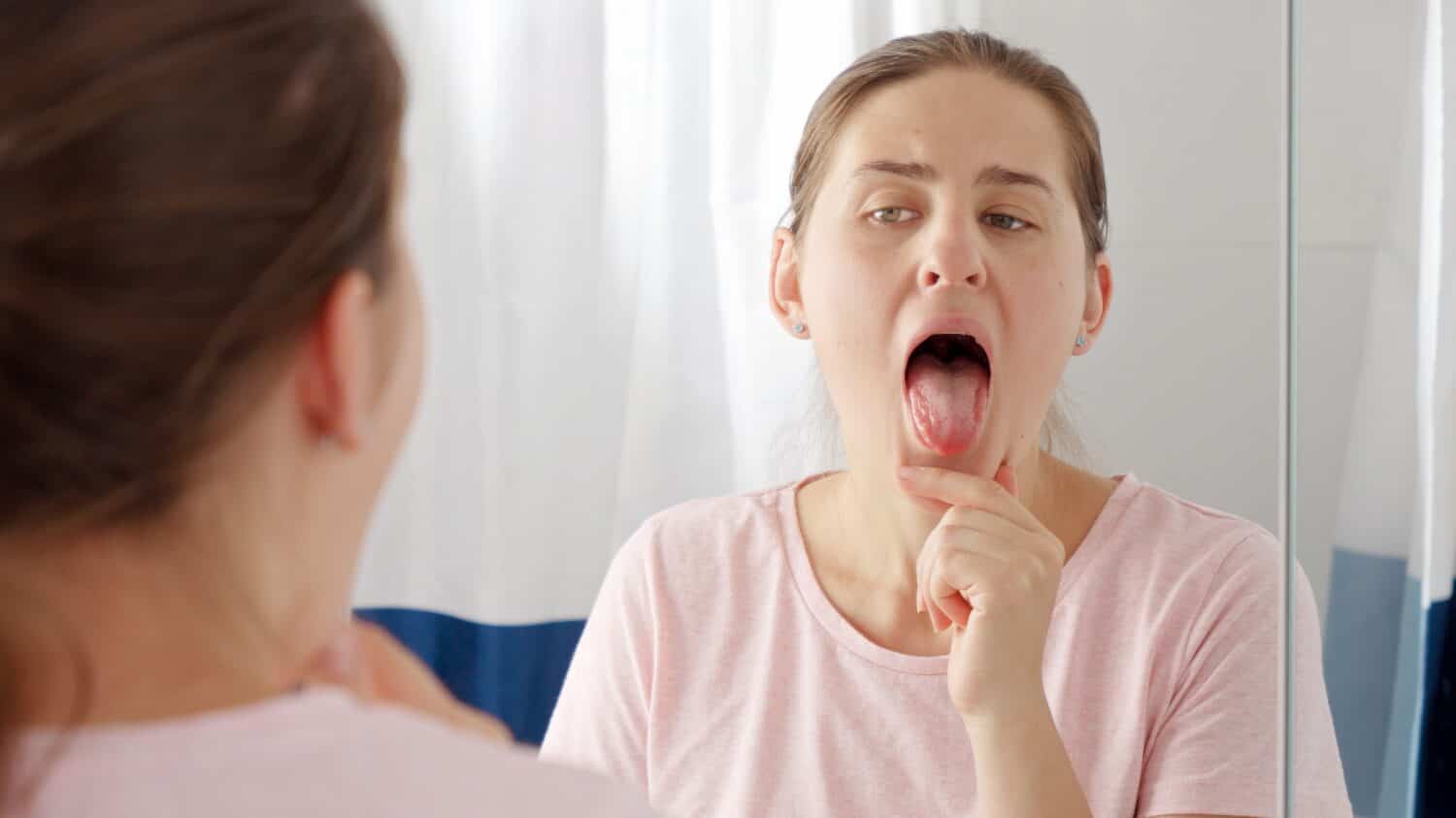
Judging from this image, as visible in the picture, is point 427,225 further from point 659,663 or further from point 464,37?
point 659,663

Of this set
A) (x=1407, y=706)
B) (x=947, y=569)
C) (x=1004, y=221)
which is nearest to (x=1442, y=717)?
(x=1407, y=706)

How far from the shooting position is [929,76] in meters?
0.79

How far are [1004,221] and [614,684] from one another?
1.20ft

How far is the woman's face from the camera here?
0.76 meters

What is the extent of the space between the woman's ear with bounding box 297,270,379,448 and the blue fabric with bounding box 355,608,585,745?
1.94 ft

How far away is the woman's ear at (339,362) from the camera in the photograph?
0.36m

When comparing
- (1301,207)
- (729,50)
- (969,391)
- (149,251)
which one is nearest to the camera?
(149,251)

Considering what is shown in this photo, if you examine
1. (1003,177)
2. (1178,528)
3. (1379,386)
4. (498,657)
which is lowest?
(498,657)

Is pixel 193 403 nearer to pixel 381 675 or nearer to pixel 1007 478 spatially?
pixel 381 675

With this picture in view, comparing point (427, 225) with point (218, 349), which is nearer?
point (218, 349)

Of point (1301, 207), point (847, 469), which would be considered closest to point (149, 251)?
point (1301, 207)

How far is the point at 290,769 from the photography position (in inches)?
13.5

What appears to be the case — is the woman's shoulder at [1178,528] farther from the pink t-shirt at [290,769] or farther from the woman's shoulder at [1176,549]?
the pink t-shirt at [290,769]

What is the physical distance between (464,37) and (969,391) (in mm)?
422
